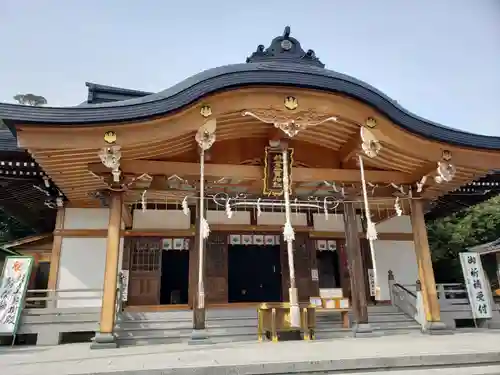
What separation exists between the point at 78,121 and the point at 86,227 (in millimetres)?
5503

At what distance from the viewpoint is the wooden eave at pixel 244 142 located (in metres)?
7.70

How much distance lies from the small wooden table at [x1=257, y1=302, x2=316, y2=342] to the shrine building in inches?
20.8

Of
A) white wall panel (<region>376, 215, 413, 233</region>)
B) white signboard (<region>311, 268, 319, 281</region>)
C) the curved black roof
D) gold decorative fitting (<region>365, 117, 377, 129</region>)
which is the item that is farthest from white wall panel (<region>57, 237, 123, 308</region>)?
white wall panel (<region>376, 215, 413, 233</region>)

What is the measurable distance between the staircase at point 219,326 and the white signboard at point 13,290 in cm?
262

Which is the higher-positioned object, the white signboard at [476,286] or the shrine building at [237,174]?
the shrine building at [237,174]

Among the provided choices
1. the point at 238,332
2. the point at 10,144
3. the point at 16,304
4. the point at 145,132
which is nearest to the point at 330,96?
the point at 145,132

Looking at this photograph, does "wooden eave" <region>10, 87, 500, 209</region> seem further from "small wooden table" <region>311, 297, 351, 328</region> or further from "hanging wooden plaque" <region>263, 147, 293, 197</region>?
"small wooden table" <region>311, 297, 351, 328</region>

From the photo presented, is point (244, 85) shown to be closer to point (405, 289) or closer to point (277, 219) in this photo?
Result: point (277, 219)

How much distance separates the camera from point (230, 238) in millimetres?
13141

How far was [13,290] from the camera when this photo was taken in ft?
32.7

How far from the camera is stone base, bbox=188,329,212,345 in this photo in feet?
25.9

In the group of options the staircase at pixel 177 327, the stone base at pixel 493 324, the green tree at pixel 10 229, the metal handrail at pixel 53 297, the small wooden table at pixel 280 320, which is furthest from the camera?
the green tree at pixel 10 229

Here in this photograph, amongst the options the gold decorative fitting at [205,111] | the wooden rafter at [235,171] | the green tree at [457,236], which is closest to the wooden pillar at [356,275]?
the wooden rafter at [235,171]

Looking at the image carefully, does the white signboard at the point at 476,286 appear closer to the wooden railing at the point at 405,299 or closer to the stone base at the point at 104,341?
the wooden railing at the point at 405,299
